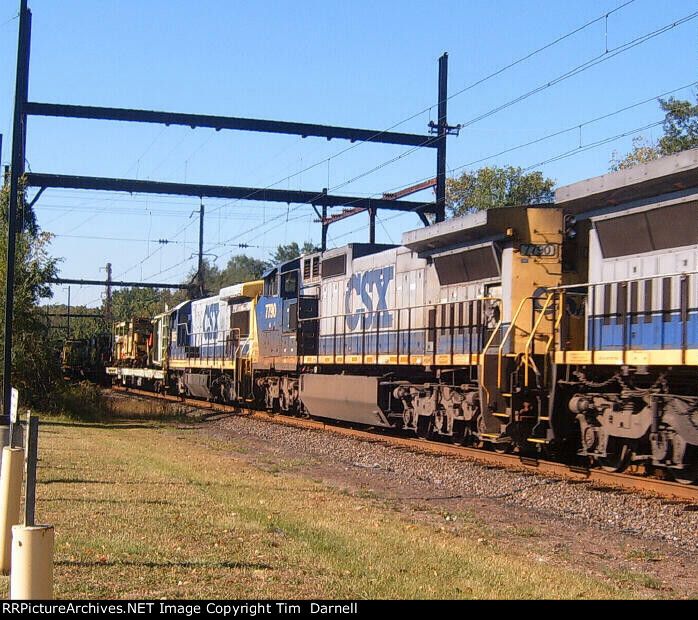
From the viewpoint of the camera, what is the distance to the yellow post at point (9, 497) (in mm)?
6148

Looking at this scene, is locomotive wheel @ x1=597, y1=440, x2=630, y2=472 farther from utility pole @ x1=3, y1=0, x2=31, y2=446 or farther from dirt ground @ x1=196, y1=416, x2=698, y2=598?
utility pole @ x1=3, y1=0, x2=31, y2=446

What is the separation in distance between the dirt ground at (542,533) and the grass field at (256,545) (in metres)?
0.20

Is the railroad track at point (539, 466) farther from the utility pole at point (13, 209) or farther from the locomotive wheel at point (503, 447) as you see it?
the utility pole at point (13, 209)

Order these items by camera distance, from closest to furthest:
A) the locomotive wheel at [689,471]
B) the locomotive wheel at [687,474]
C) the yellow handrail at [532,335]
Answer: the locomotive wheel at [689,471] < the locomotive wheel at [687,474] < the yellow handrail at [532,335]

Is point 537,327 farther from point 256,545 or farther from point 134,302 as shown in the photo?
point 134,302

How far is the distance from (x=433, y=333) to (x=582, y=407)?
4.49 meters

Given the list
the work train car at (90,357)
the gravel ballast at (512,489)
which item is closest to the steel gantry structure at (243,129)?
the gravel ballast at (512,489)

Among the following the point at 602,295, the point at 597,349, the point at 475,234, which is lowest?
the point at 597,349

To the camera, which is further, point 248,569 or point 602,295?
point 602,295

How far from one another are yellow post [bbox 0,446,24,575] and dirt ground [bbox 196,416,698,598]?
13.6 ft

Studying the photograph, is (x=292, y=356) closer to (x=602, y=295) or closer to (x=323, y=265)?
(x=323, y=265)

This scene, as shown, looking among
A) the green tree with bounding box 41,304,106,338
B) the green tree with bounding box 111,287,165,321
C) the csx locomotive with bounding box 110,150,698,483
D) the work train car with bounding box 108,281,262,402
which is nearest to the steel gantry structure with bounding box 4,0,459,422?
the work train car with bounding box 108,281,262,402
